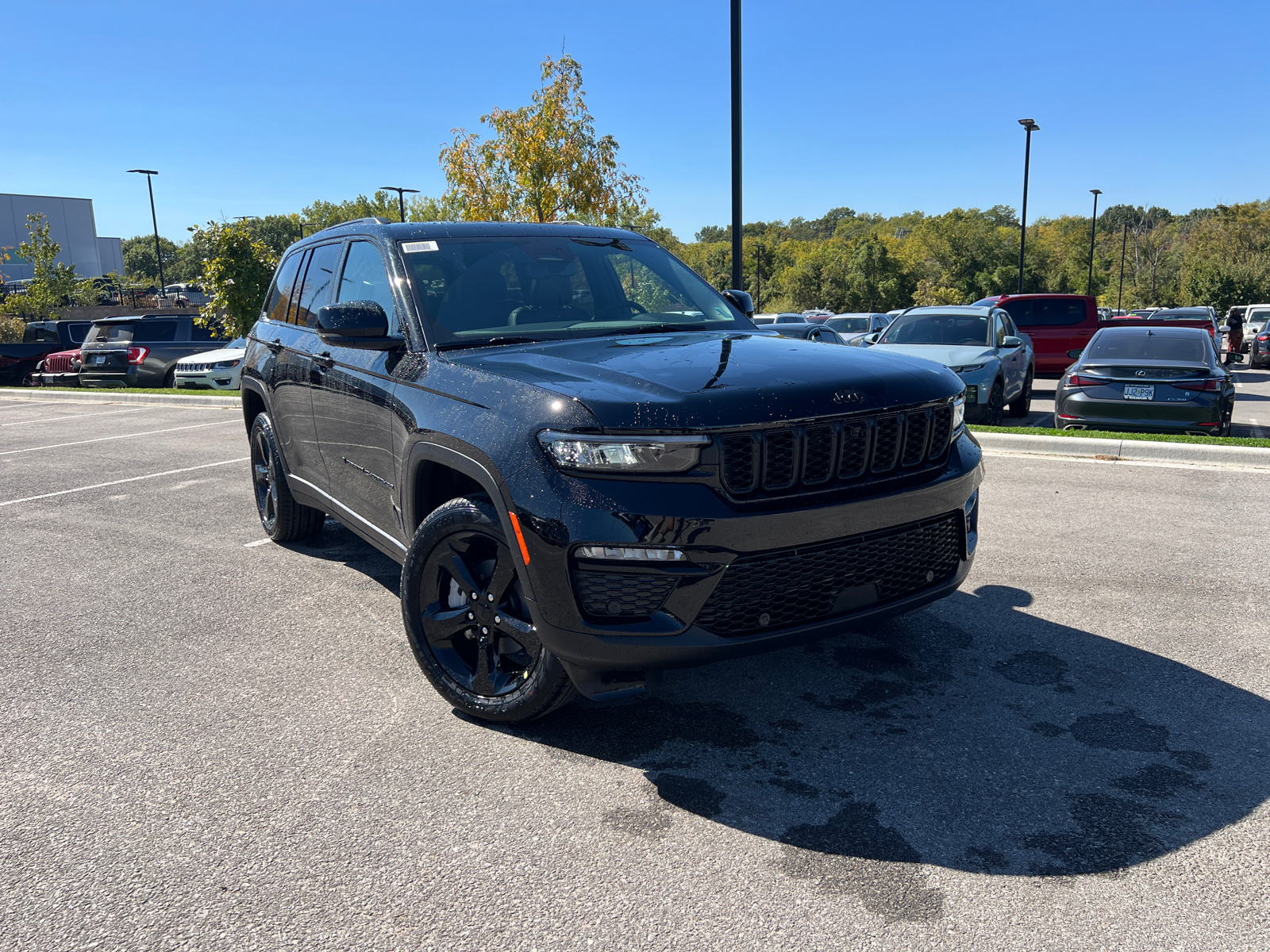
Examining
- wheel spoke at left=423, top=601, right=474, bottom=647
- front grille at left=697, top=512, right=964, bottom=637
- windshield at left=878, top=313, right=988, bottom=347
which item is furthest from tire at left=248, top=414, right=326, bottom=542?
windshield at left=878, top=313, right=988, bottom=347

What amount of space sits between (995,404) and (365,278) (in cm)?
985

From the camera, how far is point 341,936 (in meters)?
2.32

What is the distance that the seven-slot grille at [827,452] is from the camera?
2.85 metres

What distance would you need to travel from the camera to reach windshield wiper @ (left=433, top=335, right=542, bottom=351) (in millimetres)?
3754

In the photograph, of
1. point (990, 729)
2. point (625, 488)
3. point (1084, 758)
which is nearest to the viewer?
point (625, 488)

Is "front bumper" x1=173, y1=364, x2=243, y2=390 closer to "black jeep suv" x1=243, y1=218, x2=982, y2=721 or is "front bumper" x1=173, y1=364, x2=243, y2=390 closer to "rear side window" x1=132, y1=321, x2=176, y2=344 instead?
"rear side window" x1=132, y1=321, x2=176, y2=344

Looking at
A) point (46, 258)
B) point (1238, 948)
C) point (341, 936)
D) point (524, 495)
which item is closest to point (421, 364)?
point (524, 495)

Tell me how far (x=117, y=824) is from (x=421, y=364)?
187cm

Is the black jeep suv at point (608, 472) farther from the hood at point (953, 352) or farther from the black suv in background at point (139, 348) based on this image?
the black suv in background at point (139, 348)

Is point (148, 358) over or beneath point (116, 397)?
over

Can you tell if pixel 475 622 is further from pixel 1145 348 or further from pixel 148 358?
pixel 148 358

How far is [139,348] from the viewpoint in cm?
2036

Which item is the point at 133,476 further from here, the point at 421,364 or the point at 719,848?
the point at 719,848

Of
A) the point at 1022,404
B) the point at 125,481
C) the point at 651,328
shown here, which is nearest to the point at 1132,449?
the point at 1022,404
